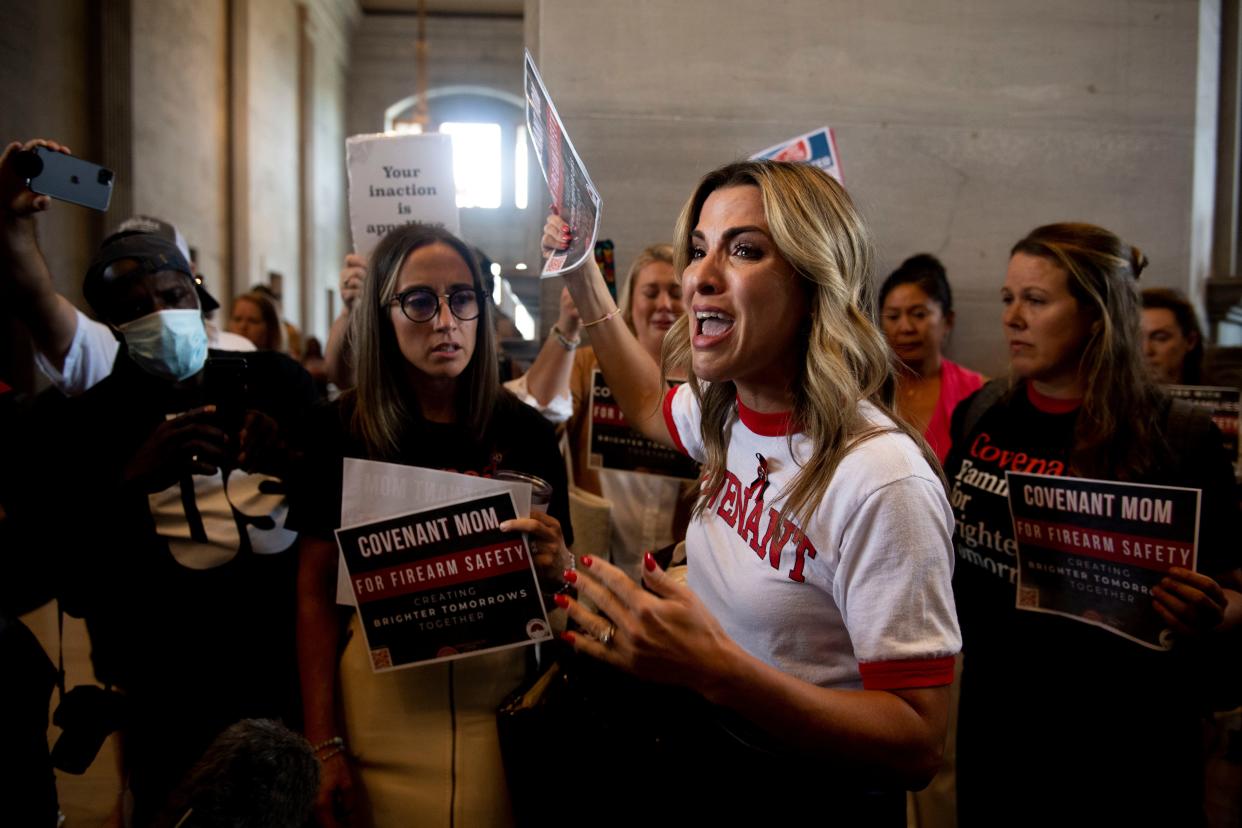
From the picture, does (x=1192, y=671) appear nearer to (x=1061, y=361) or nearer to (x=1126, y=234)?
(x=1061, y=361)

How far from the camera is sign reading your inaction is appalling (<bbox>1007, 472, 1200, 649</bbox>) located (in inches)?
61.8

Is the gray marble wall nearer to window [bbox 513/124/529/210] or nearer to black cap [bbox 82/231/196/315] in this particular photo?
black cap [bbox 82/231/196/315]

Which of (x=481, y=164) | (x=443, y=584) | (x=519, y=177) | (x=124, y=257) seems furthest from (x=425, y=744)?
(x=519, y=177)

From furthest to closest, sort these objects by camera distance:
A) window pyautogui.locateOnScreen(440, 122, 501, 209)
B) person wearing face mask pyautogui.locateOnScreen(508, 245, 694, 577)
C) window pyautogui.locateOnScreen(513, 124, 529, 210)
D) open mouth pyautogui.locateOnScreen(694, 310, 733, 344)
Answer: window pyautogui.locateOnScreen(513, 124, 529, 210), window pyautogui.locateOnScreen(440, 122, 501, 209), person wearing face mask pyautogui.locateOnScreen(508, 245, 694, 577), open mouth pyautogui.locateOnScreen(694, 310, 733, 344)

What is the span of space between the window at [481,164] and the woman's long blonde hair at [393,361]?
1631 centimetres

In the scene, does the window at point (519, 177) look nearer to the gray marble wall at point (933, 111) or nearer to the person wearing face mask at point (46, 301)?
the gray marble wall at point (933, 111)

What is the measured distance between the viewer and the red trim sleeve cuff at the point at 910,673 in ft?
3.49

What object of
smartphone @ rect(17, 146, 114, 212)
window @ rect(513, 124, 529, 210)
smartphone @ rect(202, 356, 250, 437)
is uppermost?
window @ rect(513, 124, 529, 210)

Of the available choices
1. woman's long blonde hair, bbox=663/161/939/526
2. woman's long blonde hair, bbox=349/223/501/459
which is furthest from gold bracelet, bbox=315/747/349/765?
woman's long blonde hair, bbox=663/161/939/526

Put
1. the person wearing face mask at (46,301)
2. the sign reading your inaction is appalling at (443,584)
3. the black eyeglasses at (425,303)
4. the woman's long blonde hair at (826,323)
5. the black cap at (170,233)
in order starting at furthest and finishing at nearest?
1. the black cap at (170,233)
2. the black eyeglasses at (425,303)
3. the person wearing face mask at (46,301)
4. the sign reading your inaction is appalling at (443,584)
5. the woman's long blonde hair at (826,323)

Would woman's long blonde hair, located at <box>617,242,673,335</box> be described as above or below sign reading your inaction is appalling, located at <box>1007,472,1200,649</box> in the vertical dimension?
above

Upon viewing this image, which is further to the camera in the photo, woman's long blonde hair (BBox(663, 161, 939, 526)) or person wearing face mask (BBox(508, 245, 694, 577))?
person wearing face mask (BBox(508, 245, 694, 577))

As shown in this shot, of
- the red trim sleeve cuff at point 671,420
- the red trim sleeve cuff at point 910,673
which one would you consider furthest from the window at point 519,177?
the red trim sleeve cuff at point 910,673

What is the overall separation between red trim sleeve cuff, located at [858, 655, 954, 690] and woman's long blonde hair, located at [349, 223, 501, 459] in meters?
1.08
